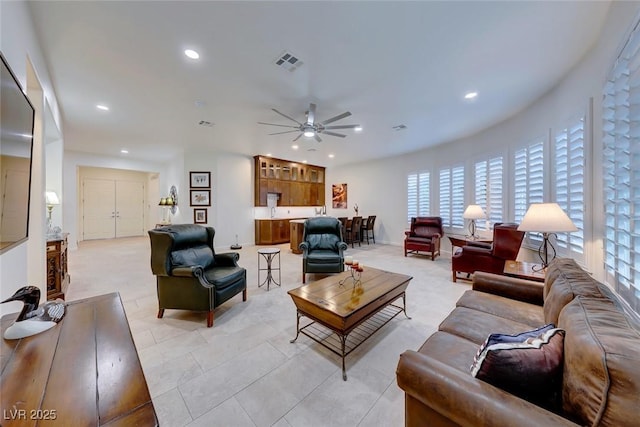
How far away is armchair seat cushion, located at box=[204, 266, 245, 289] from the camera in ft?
8.61

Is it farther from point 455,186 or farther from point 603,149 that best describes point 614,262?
point 455,186

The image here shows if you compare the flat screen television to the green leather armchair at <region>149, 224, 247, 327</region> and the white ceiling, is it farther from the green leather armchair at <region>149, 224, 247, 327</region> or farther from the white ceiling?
the white ceiling

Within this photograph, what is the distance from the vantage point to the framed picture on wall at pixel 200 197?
675cm

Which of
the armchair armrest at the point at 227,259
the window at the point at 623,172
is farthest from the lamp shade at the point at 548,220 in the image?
the armchair armrest at the point at 227,259

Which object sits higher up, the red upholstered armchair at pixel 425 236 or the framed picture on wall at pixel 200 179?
the framed picture on wall at pixel 200 179

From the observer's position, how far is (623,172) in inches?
66.2

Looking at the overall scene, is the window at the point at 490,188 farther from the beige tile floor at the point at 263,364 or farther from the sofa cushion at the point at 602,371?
the sofa cushion at the point at 602,371

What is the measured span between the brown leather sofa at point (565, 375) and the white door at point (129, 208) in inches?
427

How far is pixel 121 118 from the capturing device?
4297 millimetres

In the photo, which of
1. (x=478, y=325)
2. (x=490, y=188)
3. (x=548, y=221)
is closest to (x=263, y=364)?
(x=478, y=325)

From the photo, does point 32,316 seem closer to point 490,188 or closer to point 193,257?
point 193,257

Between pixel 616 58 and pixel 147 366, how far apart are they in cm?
436

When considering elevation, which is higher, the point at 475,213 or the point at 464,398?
the point at 475,213

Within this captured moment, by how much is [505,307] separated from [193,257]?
3.18 metres
